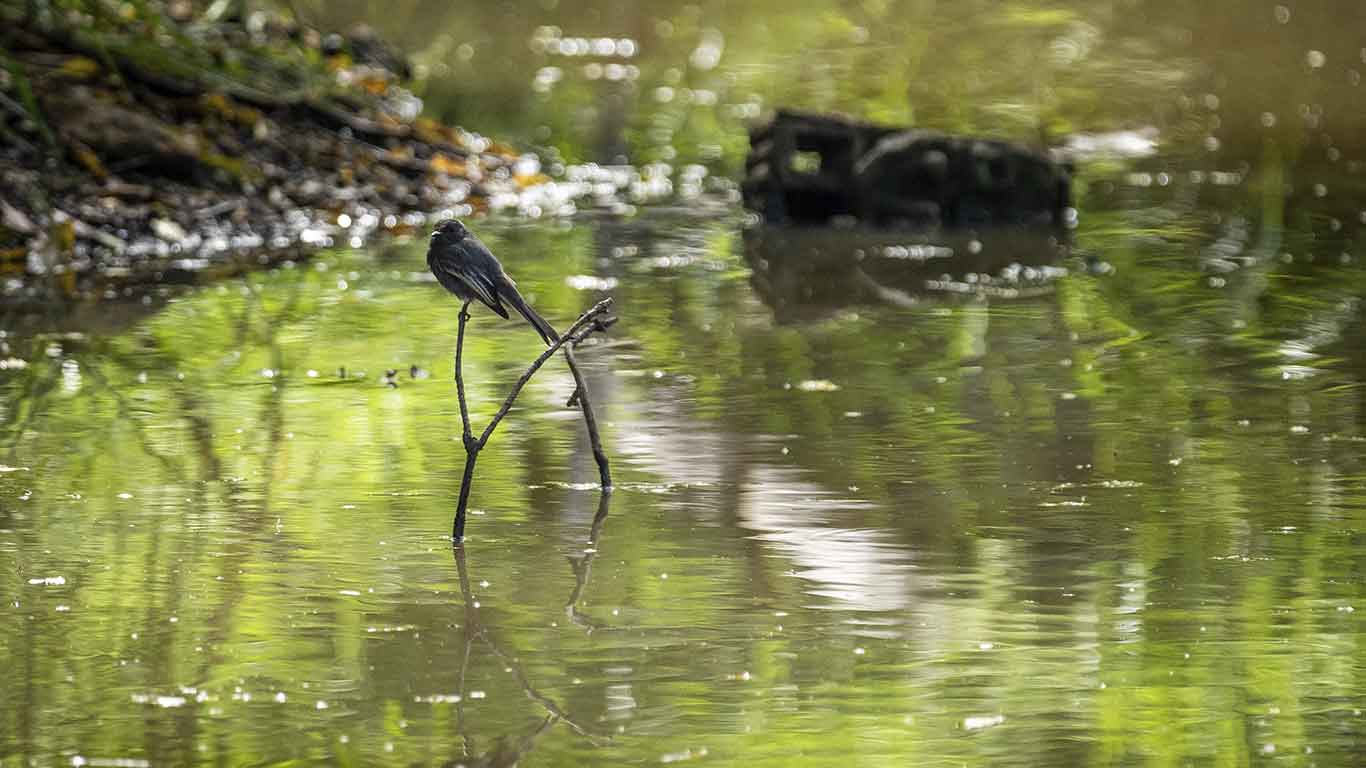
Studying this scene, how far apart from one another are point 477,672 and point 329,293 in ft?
19.0

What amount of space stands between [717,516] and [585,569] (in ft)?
2.24

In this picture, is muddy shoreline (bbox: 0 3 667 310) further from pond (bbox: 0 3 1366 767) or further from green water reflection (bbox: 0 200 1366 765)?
green water reflection (bbox: 0 200 1366 765)

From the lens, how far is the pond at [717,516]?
538cm

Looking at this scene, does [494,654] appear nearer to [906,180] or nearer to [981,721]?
[981,721]

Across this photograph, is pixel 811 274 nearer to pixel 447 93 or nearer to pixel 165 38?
pixel 165 38

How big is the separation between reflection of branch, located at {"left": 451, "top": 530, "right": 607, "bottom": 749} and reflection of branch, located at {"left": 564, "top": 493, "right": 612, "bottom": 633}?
0.24 m

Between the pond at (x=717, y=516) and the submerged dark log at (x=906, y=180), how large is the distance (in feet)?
2.98

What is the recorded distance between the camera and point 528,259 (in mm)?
12242

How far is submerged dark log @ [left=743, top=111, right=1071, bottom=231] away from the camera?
13.4 m

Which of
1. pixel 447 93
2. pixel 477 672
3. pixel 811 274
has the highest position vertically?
pixel 477 672

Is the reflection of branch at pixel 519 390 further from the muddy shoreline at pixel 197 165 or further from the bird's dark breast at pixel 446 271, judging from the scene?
the muddy shoreline at pixel 197 165

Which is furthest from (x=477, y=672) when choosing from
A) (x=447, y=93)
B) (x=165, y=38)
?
(x=447, y=93)

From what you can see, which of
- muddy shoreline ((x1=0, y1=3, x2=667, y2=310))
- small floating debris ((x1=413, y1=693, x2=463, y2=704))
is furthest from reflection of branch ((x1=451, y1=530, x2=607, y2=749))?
muddy shoreline ((x1=0, y1=3, x2=667, y2=310))

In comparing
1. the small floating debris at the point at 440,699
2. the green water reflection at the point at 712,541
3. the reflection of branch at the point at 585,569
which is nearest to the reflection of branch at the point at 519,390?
the green water reflection at the point at 712,541
